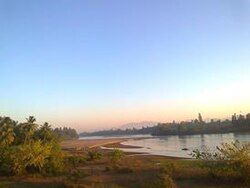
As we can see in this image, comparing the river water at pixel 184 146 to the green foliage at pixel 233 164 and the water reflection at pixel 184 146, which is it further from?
the green foliage at pixel 233 164

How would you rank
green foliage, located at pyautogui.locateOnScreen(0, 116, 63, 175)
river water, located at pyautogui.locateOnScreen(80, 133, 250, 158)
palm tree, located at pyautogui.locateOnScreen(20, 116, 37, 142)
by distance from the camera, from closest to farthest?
green foliage, located at pyautogui.locateOnScreen(0, 116, 63, 175), palm tree, located at pyautogui.locateOnScreen(20, 116, 37, 142), river water, located at pyautogui.locateOnScreen(80, 133, 250, 158)

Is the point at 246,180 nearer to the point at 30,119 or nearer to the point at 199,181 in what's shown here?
the point at 199,181

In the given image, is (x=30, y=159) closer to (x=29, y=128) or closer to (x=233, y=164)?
(x=233, y=164)

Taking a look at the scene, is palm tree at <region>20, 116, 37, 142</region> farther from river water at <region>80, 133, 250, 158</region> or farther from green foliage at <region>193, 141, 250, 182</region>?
green foliage at <region>193, 141, 250, 182</region>

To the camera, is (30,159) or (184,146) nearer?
(30,159)

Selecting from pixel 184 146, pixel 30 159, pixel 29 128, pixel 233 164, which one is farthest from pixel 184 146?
pixel 233 164

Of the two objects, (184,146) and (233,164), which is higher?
(184,146)

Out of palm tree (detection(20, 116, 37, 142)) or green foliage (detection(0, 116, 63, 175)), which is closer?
green foliage (detection(0, 116, 63, 175))

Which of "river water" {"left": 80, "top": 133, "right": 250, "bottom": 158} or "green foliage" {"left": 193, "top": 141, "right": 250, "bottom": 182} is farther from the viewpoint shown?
"river water" {"left": 80, "top": 133, "right": 250, "bottom": 158}

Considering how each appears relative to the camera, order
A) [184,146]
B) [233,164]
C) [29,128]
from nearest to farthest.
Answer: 1. [233,164]
2. [29,128]
3. [184,146]

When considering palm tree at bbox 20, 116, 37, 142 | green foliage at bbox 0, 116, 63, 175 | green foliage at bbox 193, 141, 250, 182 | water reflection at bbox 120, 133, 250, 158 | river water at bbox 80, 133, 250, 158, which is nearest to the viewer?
green foliage at bbox 193, 141, 250, 182

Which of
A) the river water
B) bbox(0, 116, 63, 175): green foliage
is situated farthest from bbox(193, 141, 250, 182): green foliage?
the river water

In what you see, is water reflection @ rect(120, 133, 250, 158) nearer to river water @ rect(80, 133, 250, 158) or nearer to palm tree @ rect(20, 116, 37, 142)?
river water @ rect(80, 133, 250, 158)

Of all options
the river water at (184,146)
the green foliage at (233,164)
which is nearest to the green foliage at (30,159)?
the green foliage at (233,164)
